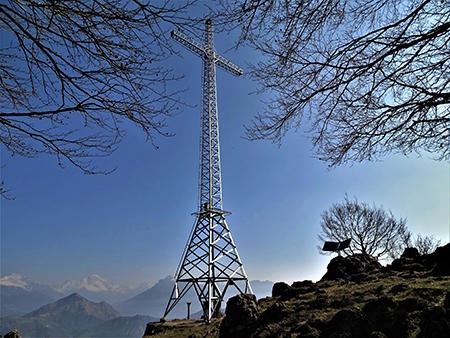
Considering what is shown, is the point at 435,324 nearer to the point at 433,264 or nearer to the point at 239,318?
the point at 239,318

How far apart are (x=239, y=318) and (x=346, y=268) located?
9.53 m

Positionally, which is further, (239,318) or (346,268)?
(346,268)

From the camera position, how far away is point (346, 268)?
552 inches

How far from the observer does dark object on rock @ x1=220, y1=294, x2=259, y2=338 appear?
21.8 ft

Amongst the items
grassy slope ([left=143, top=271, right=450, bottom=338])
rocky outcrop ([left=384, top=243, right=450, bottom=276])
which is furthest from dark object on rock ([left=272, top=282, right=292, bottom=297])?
rocky outcrop ([left=384, top=243, right=450, bottom=276])

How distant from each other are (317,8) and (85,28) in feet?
11.6

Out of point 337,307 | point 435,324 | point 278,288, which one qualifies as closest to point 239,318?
point 337,307

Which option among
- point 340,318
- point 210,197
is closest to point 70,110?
point 340,318

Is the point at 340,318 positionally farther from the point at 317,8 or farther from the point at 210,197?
the point at 210,197

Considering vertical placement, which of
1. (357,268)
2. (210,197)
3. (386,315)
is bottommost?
(386,315)

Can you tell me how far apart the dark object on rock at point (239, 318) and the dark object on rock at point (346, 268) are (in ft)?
26.5

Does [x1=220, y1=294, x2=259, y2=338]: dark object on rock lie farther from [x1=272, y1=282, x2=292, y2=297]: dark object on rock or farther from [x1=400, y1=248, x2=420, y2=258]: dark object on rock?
[x1=400, y1=248, x2=420, y2=258]: dark object on rock

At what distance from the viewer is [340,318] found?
527 centimetres

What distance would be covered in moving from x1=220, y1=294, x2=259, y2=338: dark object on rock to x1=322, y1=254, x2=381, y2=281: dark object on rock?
8071 millimetres
